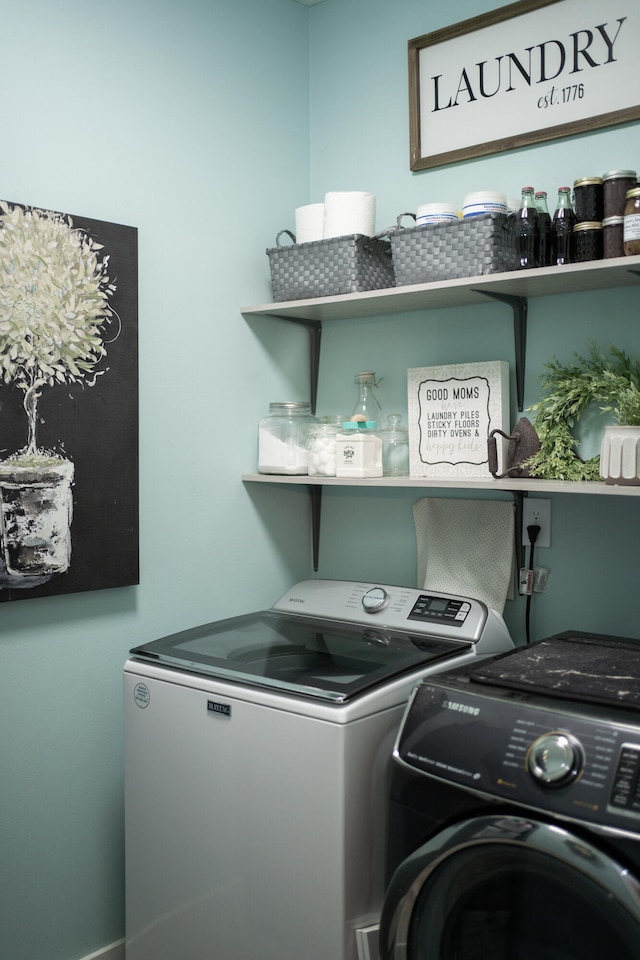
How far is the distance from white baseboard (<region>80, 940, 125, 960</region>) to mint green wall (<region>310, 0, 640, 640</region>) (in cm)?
113

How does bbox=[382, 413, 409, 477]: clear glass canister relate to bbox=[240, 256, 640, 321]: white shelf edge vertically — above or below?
below

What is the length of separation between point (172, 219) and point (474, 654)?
131cm

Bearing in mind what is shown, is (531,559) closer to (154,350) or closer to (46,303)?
(154,350)

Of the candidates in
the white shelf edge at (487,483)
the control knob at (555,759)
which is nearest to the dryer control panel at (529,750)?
the control knob at (555,759)

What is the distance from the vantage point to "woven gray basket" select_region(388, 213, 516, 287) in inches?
74.4

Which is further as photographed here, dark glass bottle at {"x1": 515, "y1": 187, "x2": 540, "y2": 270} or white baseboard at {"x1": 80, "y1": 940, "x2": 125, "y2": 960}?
white baseboard at {"x1": 80, "y1": 940, "x2": 125, "y2": 960}

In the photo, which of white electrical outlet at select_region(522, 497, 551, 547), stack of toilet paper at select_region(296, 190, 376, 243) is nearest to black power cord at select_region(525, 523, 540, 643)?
white electrical outlet at select_region(522, 497, 551, 547)

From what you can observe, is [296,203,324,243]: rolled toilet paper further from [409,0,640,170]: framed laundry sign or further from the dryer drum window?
the dryer drum window

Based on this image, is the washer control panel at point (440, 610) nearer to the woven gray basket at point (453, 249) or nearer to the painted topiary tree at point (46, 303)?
the woven gray basket at point (453, 249)

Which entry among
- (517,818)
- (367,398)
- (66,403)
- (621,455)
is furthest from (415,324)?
(517,818)

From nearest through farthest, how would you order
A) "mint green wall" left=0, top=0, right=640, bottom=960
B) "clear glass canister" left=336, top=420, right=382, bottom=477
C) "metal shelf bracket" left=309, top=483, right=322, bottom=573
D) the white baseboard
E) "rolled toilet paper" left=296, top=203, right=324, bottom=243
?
1. "mint green wall" left=0, top=0, right=640, bottom=960
2. the white baseboard
3. "clear glass canister" left=336, top=420, right=382, bottom=477
4. "rolled toilet paper" left=296, top=203, right=324, bottom=243
5. "metal shelf bracket" left=309, top=483, right=322, bottom=573

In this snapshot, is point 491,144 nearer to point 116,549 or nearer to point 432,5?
point 432,5

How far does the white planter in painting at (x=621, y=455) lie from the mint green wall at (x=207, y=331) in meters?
0.28

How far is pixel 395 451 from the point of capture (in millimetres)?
2301
